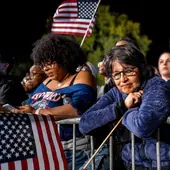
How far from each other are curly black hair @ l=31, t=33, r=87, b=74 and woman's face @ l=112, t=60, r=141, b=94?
879 mm

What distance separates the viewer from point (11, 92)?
17.5ft

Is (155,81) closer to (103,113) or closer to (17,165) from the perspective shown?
(103,113)

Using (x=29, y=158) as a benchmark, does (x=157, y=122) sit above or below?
above

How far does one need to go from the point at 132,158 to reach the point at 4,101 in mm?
2273

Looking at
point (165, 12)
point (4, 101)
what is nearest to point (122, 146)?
point (4, 101)

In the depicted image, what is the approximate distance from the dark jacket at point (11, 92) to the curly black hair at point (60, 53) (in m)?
1.00

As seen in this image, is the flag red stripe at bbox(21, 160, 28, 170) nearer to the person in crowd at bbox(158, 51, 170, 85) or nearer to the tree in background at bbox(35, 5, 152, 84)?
the person in crowd at bbox(158, 51, 170, 85)

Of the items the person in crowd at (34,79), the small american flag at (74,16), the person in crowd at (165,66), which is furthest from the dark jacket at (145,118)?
the small american flag at (74,16)

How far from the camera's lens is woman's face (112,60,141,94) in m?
3.45

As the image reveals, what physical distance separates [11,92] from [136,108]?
2.37 metres

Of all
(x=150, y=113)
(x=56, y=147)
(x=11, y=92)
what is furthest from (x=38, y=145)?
(x=11, y=92)

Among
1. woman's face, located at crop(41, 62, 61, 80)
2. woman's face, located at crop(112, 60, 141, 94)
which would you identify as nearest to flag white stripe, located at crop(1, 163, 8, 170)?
woman's face, located at crop(112, 60, 141, 94)

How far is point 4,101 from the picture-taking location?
17.3 ft

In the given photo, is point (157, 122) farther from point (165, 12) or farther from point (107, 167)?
point (165, 12)
